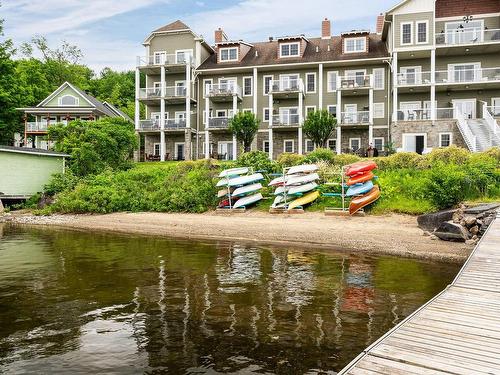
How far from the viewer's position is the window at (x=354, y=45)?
36750 millimetres

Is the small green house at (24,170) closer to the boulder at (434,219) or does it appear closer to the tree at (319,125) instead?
the tree at (319,125)

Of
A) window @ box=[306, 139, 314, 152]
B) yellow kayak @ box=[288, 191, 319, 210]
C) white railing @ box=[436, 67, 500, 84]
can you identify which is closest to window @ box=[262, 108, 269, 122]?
window @ box=[306, 139, 314, 152]

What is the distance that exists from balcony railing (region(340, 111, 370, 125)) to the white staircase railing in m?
6.65

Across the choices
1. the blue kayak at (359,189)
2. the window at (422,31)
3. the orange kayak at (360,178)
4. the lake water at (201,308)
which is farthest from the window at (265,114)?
the lake water at (201,308)

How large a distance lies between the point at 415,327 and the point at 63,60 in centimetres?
7298

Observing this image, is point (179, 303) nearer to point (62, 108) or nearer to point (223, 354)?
point (223, 354)

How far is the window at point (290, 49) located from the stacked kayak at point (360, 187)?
21.4m

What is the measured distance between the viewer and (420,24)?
32.6 meters

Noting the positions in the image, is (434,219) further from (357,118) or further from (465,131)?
(357,118)

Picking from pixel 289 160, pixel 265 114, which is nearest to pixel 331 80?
pixel 265 114

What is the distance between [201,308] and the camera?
804 cm

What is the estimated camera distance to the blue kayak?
19094 mm

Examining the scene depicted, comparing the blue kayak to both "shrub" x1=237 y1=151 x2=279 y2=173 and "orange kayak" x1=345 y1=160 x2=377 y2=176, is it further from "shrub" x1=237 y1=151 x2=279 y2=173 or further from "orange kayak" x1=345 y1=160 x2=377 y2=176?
"shrub" x1=237 y1=151 x2=279 y2=173

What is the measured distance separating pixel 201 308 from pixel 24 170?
25.2 meters
